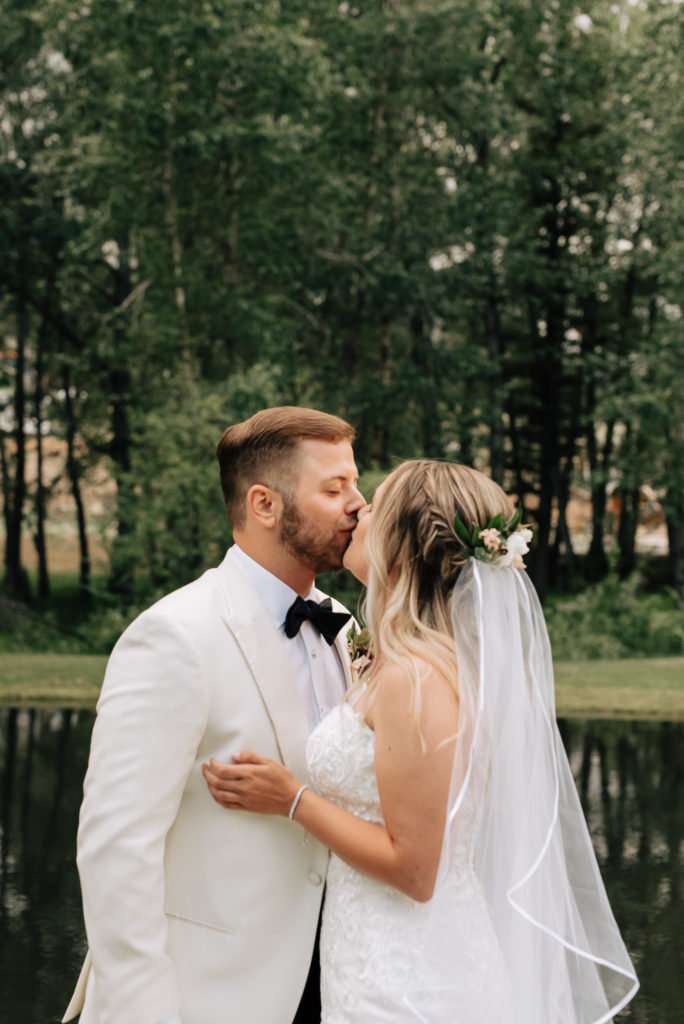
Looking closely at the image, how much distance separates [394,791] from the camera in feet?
8.18

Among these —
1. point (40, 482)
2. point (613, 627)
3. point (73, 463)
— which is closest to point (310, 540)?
point (613, 627)

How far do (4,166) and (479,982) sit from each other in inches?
1032

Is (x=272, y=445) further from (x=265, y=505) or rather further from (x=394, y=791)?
(x=394, y=791)

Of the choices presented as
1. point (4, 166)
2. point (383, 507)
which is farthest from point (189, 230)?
point (383, 507)

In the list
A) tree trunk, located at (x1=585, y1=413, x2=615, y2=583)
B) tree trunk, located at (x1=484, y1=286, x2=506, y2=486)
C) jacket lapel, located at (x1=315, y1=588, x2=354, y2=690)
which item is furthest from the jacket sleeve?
tree trunk, located at (x1=585, y1=413, x2=615, y2=583)

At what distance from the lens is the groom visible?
8.04 feet

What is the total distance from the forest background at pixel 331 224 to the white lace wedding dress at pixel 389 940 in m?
16.6

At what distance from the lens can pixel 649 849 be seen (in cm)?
822

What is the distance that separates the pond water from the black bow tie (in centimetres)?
326

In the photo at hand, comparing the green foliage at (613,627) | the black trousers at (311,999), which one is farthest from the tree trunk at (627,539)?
the black trousers at (311,999)

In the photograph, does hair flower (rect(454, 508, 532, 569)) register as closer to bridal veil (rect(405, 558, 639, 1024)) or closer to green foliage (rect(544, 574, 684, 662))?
bridal veil (rect(405, 558, 639, 1024))

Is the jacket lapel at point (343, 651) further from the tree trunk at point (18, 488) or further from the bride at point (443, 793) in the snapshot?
the tree trunk at point (18, 488)

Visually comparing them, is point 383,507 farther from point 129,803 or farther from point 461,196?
point 461,196

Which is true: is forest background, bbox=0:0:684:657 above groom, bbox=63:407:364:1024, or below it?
above
